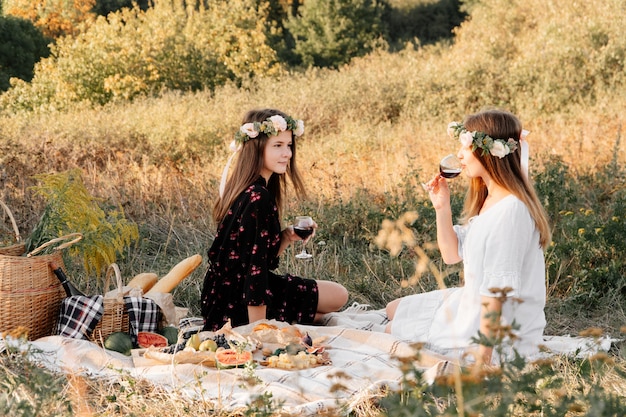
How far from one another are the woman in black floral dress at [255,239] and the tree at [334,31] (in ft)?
62.1

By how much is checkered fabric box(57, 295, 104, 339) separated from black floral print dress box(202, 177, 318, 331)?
68 centimetres

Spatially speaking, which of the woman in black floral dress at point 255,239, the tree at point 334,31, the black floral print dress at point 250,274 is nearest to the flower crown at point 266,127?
the woman in black floral dress at point 255,239

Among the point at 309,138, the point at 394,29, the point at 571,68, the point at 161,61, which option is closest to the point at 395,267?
the point at 309,138

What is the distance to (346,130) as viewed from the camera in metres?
10.6

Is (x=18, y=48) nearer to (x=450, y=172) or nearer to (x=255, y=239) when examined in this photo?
(x=255, y=239)

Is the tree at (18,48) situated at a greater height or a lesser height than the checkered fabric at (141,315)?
greater

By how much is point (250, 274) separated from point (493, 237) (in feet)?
4.52

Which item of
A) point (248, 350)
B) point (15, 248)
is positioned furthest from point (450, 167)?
point (15, 248)

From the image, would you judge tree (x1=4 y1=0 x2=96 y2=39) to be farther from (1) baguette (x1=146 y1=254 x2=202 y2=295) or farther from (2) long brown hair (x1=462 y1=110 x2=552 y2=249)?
(2) long brown hair (x1=462 y1=110 x2=552 y2=249)

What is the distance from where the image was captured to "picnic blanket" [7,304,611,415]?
336 centimetres

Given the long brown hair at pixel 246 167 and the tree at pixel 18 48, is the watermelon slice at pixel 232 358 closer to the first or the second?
the long brown hair at pixel 246 167

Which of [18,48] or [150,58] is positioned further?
[150,58]

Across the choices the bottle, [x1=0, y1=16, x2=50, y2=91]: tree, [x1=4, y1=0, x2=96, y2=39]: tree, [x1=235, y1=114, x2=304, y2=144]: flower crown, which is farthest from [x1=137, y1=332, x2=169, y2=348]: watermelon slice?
[x1=4, y1=0, x2=96, y2=39]: tree

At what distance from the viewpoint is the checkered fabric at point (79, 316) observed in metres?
4.17
